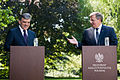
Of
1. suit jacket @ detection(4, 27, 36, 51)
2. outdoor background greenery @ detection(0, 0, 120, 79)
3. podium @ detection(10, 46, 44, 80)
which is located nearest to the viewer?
podium @ detection(10, 46, 44, 80)

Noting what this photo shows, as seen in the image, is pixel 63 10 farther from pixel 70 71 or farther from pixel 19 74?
pixel 19 74

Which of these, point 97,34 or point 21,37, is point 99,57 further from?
point 21,37

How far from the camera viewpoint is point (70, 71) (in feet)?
35.1

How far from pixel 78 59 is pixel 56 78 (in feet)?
4.45

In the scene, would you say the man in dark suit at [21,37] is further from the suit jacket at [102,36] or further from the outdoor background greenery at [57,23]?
the outdoor background greenery at [57,23]

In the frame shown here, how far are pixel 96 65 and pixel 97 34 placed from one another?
3.03 ft

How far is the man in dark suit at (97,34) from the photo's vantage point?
161 inches

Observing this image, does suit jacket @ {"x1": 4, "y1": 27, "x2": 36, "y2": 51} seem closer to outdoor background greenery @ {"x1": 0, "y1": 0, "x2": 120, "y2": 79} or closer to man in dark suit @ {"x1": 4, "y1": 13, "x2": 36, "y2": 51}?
man in dark suit @ {"x1": 4, "y1": 13, "x2": 36, "y2": 51}

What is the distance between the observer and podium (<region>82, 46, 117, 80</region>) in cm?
337

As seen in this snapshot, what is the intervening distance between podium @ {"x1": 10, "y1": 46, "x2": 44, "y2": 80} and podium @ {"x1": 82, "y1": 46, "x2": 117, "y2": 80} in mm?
635

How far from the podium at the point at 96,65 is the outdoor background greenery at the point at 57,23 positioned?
5.99 metres

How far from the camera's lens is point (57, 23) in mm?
9539

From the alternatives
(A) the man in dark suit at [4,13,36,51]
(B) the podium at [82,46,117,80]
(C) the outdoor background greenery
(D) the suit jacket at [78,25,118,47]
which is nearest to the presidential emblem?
(B) the podium at [82,46,117,80]

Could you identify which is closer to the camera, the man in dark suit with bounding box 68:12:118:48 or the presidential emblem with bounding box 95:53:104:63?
the presidential emblem with bounding box 95:53:104:63
